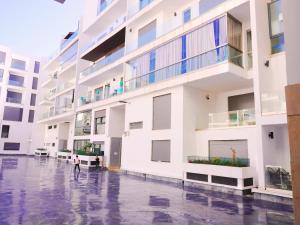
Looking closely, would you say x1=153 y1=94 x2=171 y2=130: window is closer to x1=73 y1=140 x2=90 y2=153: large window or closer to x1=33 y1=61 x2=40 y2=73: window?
x1=73 y1=140 x2=90 y2=153: large window

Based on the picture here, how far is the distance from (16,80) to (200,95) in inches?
1741

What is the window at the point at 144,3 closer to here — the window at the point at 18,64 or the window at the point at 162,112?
the window at the point at 162,112

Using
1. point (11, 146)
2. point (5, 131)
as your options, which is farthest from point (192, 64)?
point (11, 146)

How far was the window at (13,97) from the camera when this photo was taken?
1866 inches

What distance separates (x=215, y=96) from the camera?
18188 millimetres

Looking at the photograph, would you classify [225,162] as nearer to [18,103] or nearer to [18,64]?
[18,103]

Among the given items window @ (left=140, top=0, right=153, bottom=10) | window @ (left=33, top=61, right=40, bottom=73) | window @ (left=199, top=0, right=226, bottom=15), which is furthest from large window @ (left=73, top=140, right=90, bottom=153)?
window @ (left=33, top=61, right=40, bottom=73)

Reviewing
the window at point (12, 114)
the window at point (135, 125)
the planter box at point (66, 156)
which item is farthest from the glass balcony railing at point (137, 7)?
the window at point (12, 114)

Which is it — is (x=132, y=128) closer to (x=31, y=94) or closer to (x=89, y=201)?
(x=89, y=201)

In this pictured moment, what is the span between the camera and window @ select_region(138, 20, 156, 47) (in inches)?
824

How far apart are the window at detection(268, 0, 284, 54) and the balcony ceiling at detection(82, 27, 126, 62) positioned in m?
14.2

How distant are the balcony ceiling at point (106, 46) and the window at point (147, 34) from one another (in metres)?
2.67

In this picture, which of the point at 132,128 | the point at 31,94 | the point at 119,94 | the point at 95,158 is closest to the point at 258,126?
the point at 132,128

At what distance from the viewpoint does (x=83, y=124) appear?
30062 mm
